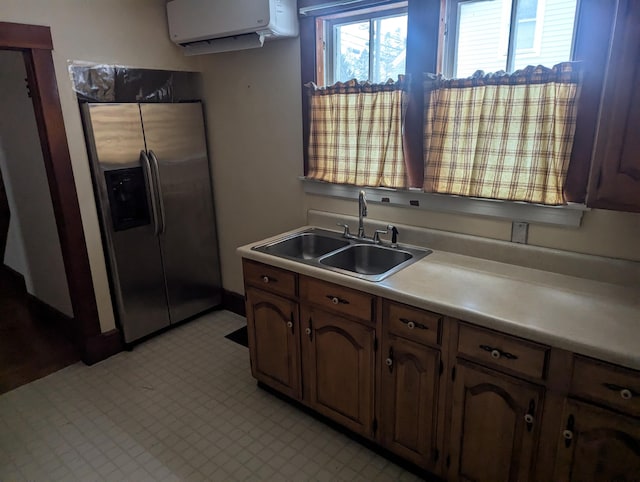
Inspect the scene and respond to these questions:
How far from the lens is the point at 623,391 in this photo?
4.32ft

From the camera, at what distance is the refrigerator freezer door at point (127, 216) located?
2.70 metres

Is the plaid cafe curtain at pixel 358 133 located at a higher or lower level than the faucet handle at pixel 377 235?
higher

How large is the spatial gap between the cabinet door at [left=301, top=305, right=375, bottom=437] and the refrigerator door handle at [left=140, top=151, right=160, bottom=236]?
1459mm

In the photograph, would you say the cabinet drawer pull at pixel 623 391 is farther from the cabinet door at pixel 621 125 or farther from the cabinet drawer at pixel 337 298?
the cabinet drawer at pixel 337 298

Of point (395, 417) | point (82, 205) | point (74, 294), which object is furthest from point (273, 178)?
point (395, 417)

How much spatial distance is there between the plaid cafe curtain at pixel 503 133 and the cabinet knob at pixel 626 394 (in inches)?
33.5

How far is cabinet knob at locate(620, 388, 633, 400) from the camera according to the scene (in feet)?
4.28

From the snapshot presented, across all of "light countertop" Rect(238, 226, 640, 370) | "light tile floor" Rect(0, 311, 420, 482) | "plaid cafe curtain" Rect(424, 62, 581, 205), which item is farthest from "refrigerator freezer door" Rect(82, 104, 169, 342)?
"plaid cafe curtain" Rect(424, 62, 581, 205)

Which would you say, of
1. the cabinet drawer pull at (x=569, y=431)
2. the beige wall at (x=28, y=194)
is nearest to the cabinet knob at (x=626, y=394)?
the cabinet drawer pull at (x=569, y=431)

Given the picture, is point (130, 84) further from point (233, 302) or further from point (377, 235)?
point (377, 235)

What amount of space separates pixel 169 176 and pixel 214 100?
0.68 metres

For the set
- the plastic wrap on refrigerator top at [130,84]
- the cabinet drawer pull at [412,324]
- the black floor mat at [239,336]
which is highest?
the plastic wrap on refrigerator top at [130,84]

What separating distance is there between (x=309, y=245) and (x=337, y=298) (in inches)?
27.8

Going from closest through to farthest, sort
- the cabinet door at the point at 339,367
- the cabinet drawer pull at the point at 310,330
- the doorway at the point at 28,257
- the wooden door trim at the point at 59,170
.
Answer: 1. the cabinet door at the point at 339,367
2. the cabinet drawer pull at the point at 310,330
3. the wooden door trim at the point at 59,170
4. the doorway at the point at 28,257
